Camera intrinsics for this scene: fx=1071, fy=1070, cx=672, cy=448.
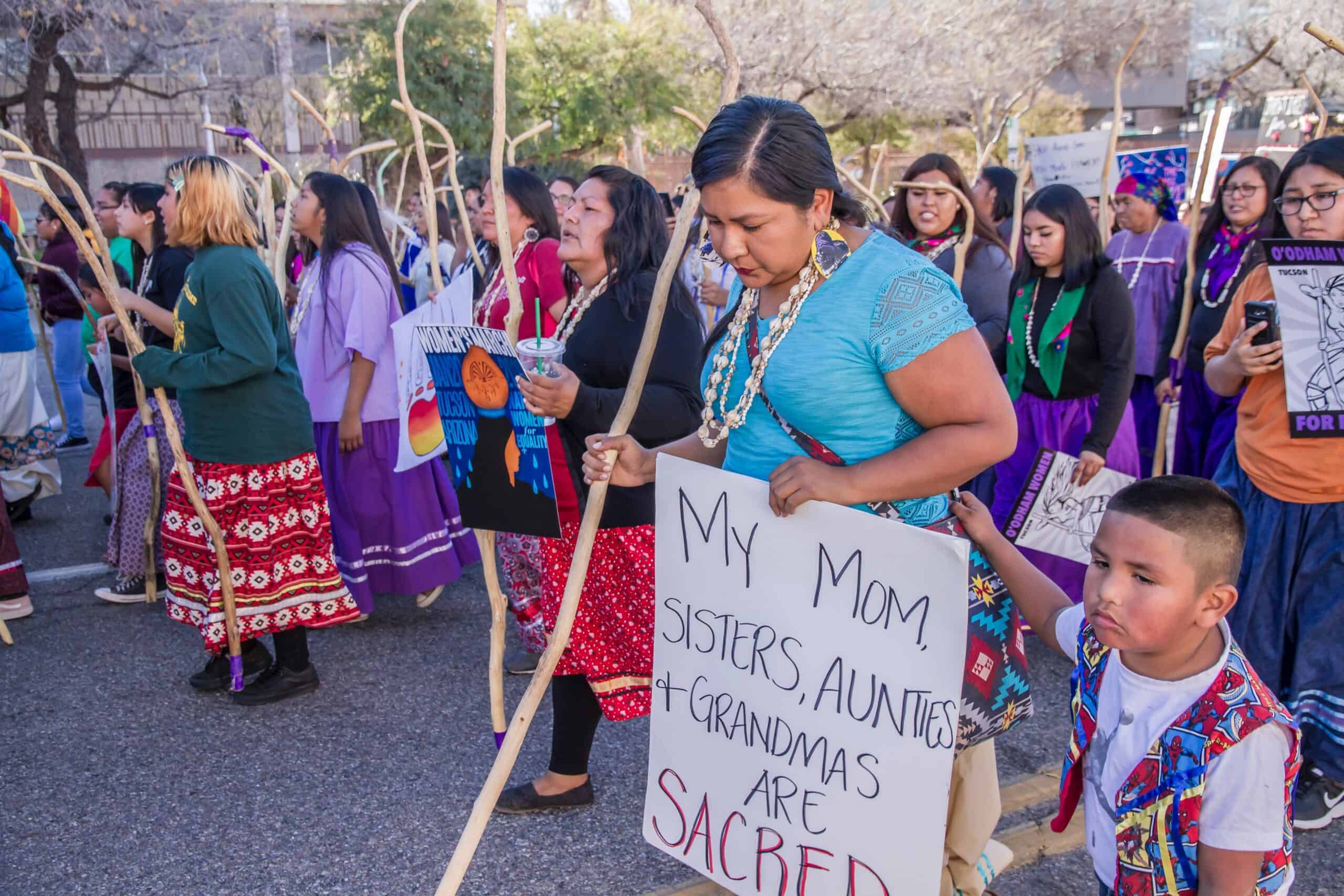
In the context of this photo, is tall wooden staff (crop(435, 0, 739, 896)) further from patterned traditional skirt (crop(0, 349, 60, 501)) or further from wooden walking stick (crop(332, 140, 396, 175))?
patterned traditional skirt (crop(0, 349, 60, 501))

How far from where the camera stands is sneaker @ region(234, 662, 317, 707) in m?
3.79

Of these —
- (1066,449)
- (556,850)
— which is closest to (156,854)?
(556,850)

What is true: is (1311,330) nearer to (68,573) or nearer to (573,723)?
(573,723)

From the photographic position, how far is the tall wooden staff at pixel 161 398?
320 centimetres

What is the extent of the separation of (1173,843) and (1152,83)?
40519 mm

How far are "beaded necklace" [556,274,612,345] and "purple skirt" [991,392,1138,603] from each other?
6.49 ft

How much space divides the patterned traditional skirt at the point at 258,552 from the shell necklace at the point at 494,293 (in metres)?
0.79

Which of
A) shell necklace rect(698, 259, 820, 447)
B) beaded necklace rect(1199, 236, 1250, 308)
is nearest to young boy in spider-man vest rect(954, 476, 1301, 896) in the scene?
shell necklace rect(698, 259, 820, 447)

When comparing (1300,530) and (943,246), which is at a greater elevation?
(943,246)

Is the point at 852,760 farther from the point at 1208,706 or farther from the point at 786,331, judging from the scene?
the point at 786,331

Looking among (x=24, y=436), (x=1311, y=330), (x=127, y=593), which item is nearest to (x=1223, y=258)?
(x=1311, y=330)

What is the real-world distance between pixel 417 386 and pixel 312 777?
136 cm

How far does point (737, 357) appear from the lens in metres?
2.01

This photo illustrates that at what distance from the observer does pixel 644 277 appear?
2914 mm
